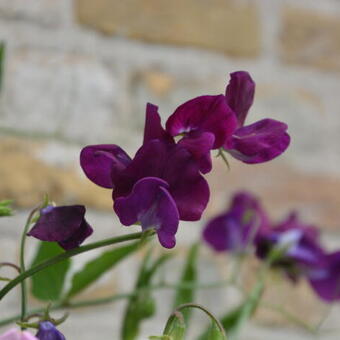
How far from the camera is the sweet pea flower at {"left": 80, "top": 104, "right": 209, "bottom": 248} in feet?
0.95

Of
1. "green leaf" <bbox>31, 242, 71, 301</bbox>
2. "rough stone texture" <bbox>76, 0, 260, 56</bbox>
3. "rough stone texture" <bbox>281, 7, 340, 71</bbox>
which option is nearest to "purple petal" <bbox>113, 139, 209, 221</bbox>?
"green leaf" <bbox>31, 242, 71, 301</bbox>

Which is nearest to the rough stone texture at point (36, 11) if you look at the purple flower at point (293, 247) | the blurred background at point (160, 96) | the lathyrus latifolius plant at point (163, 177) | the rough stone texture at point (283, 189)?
the blurred background at point (160, 96)

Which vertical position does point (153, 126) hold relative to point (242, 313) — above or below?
above

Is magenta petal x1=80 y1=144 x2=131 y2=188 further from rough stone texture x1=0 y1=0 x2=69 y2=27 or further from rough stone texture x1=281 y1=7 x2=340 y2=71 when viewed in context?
rough stone texture x1=281 y1=7 x2=340 y2=71

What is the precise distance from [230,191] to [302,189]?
12 cm

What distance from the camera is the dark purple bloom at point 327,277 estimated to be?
652mm

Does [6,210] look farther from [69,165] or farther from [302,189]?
[302,189]

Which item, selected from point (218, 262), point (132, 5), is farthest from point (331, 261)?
point (132, 5)

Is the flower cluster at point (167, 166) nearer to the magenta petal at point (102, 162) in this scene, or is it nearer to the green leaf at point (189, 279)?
the magenta petal at point (102, 162)

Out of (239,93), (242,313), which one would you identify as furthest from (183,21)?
(239,93)

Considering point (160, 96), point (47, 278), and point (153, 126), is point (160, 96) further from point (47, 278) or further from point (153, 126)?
point (153, 126)

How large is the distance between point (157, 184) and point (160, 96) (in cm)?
67

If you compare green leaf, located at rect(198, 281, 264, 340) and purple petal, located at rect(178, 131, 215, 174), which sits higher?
purple petal, located at rect(178, 131, 215, 174)

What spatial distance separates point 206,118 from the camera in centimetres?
31
